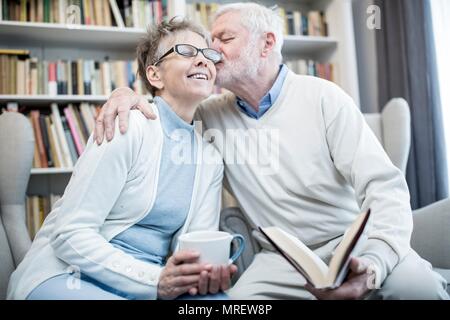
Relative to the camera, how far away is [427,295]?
75 centimetres

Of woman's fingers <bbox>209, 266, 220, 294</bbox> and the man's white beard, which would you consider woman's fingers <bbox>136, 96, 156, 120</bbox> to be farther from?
woman's fingers <bbox>209, 266, 220, 294</bbox>

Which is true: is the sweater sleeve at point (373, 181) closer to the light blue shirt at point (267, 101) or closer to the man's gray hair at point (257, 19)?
the light blue shirt at point (267, 101)

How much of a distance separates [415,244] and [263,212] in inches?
21.8

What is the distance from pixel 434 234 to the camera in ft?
3.84

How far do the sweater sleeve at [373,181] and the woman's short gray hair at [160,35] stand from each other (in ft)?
1.41

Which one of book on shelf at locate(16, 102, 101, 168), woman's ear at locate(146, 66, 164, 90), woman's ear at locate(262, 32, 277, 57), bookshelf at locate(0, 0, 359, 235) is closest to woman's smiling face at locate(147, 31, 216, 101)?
woman's ear at locate(146, 66, 164, 90)

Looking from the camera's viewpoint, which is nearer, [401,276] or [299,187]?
[401,276]

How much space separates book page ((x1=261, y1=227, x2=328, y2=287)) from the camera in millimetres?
637

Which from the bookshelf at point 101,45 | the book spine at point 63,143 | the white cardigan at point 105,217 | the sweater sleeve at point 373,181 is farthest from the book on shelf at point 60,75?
the sweater sleeve at point 373,181

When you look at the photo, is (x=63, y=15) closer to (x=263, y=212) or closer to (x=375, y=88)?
(x=263, y=212)

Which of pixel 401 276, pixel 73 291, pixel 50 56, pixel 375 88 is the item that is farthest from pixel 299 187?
pixel 50 56

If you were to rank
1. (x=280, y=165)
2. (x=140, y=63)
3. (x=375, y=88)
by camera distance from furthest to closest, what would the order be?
1. (x=375, y=88)
2. (x=140, y=63)
3. (x=280, y=165)

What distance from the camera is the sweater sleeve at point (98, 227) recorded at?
75 centimetres

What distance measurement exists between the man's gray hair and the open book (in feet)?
2.46
